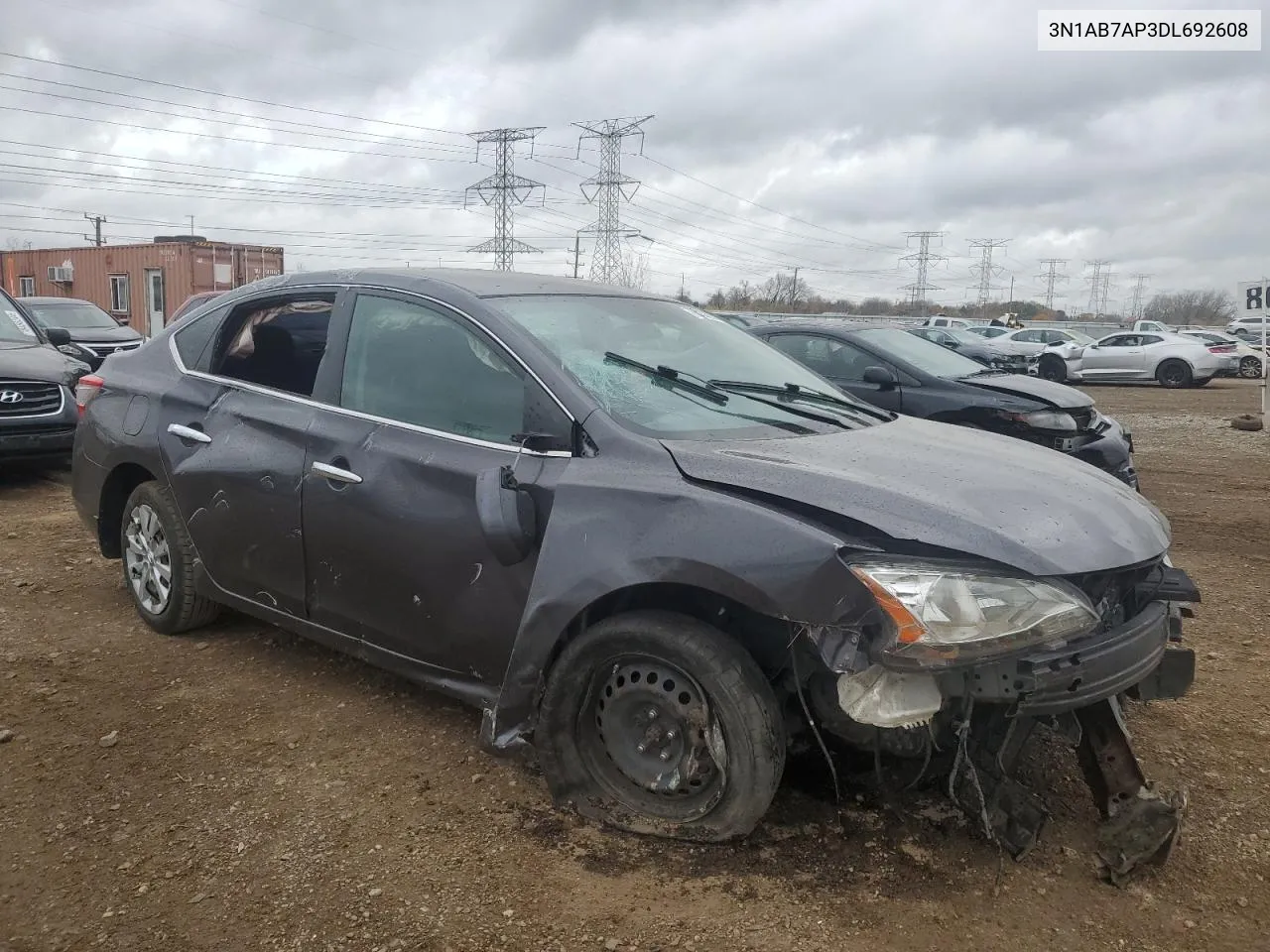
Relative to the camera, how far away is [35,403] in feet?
25.8

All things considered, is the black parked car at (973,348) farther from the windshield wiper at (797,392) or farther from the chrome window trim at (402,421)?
the chrome window trim at (402,421)

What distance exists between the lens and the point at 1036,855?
277cm

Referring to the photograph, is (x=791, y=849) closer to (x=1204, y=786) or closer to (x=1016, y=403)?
(x=1204, y=786)

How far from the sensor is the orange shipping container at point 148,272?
83.7ft

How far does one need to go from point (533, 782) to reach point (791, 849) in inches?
34.4

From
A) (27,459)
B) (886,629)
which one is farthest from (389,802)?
(27,459)

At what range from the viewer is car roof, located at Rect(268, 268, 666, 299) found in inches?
139

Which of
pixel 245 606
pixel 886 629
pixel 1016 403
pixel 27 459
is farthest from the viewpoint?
pixel 27 459

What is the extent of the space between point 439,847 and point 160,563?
89.5 inches

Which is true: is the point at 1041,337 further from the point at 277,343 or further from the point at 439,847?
the point at 439,847

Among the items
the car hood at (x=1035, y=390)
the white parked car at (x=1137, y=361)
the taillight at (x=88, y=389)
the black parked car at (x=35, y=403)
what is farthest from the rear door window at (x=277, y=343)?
the white parked car at (x=1137, y=361)

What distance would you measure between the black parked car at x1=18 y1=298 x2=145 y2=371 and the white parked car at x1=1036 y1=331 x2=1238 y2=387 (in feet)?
64.6

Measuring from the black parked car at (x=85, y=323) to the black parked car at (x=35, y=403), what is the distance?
19.6 ft

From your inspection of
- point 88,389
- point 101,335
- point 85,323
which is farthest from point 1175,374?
point 88,389
